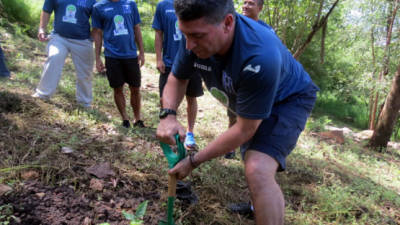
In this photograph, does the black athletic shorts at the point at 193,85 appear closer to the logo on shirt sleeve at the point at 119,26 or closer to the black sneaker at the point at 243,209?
the logo on shirt sleeve at the point at 119,26

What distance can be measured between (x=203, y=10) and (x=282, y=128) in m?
0.91

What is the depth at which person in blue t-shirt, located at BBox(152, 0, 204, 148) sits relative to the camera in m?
3.67

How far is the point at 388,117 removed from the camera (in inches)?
248

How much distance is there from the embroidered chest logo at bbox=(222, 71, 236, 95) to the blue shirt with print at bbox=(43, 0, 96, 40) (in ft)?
9.73

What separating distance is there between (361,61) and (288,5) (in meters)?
6.91

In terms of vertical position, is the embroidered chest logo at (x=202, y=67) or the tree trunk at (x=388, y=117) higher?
the embroidered chest logo at (x=202, y=67)

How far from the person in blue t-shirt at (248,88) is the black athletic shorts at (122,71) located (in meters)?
1.91

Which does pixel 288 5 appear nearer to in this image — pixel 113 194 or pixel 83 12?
pixel 83 12

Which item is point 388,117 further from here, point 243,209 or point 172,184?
point 172,184

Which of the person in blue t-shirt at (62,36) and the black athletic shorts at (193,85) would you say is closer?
the black athletic shorts at (193,85)

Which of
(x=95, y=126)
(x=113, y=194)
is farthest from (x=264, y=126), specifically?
(x=95, y=126)

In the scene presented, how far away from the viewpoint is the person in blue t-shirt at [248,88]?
5.10ft

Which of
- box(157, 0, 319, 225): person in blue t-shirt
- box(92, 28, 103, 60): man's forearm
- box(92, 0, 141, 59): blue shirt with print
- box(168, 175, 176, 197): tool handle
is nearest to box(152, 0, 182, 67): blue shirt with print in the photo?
box(92, 0, 141, 59): blue shirt with print

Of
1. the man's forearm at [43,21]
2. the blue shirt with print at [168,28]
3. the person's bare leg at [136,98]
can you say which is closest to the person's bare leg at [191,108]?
the blue shirt with print at [168,28]
